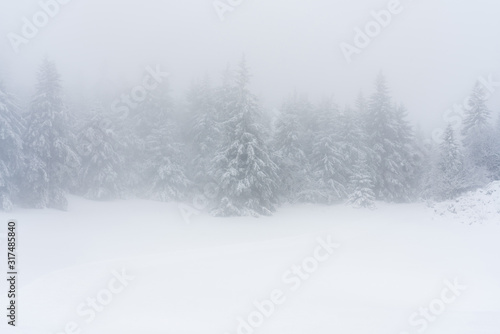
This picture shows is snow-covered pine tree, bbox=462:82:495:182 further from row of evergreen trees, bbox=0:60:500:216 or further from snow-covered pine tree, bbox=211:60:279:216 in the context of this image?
snow-covered pine tree, bbox=211:60:279:216

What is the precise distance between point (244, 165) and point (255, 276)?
1389 centimetres

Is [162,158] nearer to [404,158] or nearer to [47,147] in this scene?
[47,147]

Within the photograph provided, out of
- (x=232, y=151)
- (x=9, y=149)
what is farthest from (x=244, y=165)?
(x=9, y=149)

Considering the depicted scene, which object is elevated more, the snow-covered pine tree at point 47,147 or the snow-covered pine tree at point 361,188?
the snow-covered pine tree at point 47,147

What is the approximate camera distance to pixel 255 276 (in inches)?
488

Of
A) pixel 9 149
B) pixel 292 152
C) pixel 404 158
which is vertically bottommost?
pixel 404 158

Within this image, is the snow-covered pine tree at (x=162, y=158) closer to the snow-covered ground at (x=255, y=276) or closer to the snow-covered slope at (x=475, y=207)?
the snow-covered ground at (x=255, y=276)

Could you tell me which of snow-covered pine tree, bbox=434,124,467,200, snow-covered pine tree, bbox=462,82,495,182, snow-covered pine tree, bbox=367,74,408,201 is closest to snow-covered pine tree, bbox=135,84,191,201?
snow-covered pine tree, bbox=367,74,408,201

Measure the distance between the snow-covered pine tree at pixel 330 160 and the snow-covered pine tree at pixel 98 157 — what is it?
1770 centimetres

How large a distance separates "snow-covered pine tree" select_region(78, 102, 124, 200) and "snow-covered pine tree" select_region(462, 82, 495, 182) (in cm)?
2990

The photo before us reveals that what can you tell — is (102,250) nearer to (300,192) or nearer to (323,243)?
(323,243)

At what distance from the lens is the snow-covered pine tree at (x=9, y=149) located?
2047cm

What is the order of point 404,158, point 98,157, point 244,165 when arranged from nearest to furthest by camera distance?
point 244,165 < point 98,157 < point 404,158

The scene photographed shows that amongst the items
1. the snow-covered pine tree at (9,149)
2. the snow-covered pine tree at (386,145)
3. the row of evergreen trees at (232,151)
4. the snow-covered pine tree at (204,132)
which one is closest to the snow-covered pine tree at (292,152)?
the row of evergreen trees at (232,151)
